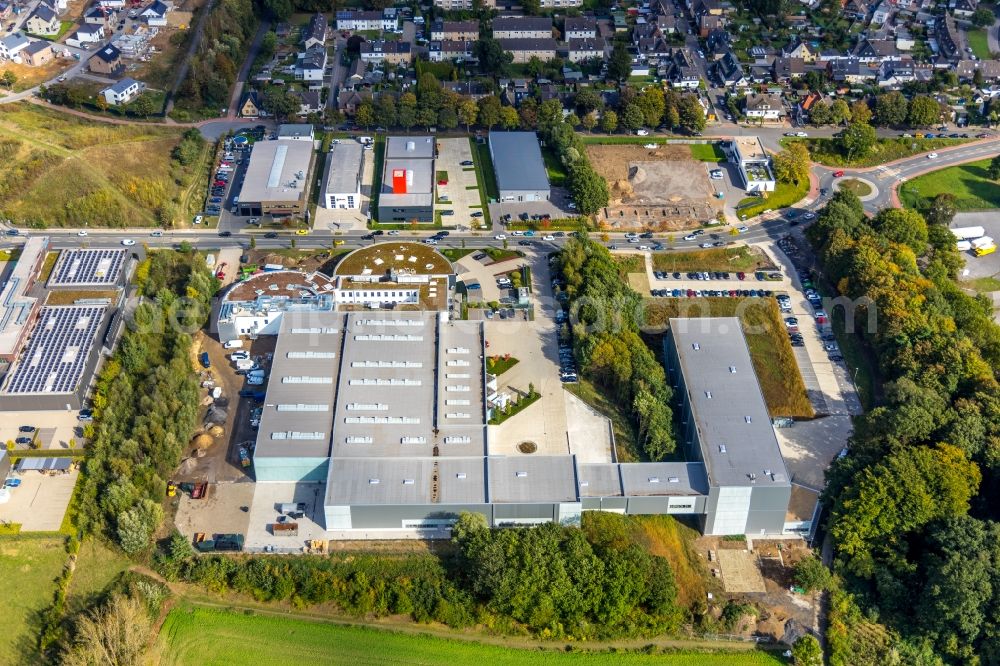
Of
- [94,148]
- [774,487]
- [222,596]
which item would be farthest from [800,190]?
[94,148]

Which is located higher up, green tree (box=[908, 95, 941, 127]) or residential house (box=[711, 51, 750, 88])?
residential house (box=[711, 51, 750, 88])

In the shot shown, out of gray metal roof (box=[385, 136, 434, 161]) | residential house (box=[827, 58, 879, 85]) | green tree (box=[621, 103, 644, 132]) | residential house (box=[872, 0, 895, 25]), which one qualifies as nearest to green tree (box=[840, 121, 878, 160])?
residential house (box=[827, 58, 879, 85])

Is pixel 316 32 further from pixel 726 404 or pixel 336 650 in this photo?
pixel 336 650

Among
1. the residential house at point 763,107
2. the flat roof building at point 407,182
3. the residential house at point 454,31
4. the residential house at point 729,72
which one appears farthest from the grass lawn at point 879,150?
the residential house at point 454,31

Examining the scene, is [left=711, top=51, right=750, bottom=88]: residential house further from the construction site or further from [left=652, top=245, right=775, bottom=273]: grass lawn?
[left=652, top=245, right=775, bottom=273]: grass lawn

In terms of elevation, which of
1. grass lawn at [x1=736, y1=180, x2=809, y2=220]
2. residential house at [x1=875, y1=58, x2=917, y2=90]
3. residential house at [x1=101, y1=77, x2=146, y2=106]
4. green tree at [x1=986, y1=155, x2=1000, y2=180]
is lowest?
grass lawn at [x1=736, y1=180, x2=809, y2=220]

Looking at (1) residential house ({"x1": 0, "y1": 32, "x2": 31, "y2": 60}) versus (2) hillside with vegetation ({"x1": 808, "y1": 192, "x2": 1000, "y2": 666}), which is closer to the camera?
(2) hillside with vegetation ({"x1": 808, "y1": 192, "x2": 1000, "y2": 666})

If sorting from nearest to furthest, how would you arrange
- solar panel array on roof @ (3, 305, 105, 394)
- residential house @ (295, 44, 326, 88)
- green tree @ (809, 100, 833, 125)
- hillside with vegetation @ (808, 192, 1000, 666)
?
hillside with vegetation @ (808, 192, 1000, 666)
solar panel array on roof @ (3, 305, 105, 394)
green tree @ (809, 100, 833, 125)
residential house @ (295, 44, 326, 88)

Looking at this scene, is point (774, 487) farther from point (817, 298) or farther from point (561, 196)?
point (561, 196)
